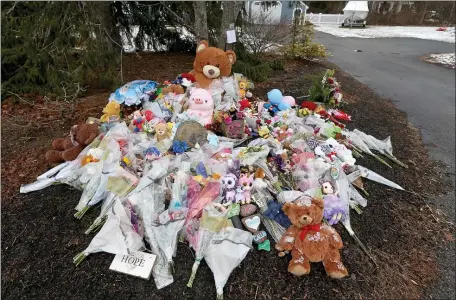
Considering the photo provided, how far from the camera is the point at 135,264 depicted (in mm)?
2287

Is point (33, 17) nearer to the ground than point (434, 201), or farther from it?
farther from it

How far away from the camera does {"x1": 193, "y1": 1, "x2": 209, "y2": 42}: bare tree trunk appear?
595 centimetres

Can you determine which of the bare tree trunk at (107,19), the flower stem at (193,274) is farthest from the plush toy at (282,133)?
the bare tree trunk at (107,19)

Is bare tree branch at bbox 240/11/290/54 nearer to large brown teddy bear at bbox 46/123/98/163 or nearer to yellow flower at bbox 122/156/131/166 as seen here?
large brown teddy bear at bbox 46/123/98/163

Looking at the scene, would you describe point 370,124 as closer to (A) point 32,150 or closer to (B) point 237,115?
(B) point 237,115

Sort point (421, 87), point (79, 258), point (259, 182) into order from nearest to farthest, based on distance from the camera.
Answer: point (79, 258)
point (259, 182)
point (421, 87)

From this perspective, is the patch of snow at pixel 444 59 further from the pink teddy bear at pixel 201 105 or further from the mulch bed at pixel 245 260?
the pink teddy bear at pixel 201 105

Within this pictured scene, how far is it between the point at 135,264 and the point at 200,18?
5.23 metres

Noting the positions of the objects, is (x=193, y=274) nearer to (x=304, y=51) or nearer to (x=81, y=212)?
(x=81, y=212)

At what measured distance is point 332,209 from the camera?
8.70 feet

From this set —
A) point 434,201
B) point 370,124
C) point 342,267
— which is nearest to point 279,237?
point 342,267

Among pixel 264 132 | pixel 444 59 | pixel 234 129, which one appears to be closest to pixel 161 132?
pixel 234 129

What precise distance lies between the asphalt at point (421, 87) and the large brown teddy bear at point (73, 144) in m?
3.75

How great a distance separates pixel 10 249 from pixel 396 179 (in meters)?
4.14
